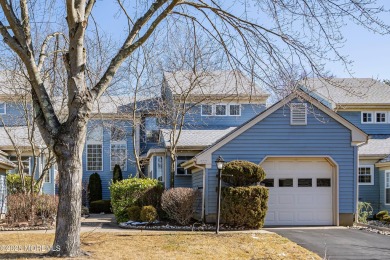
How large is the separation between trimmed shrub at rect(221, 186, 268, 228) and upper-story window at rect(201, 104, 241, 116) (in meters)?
9.93

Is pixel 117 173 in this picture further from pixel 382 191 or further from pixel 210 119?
pixel 382 191

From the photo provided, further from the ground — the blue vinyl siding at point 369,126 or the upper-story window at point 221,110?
the upper-story window at point 221,110

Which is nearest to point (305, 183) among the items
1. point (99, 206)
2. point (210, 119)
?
point (210, 119)

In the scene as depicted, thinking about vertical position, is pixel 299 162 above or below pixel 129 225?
above

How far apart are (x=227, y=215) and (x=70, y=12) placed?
10.1 meters

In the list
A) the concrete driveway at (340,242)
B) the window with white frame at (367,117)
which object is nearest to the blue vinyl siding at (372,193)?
the window with white frame at (367,117)

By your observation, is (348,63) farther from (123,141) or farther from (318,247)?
(123,141)

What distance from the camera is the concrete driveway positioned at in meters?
12.5

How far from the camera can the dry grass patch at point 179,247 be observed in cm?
1091

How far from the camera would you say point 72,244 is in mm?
10062

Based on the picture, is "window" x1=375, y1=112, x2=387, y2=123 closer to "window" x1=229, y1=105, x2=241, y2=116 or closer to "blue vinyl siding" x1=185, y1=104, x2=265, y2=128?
"blue vinyl siding" x1=185, y1=104, x2=265, y2=128

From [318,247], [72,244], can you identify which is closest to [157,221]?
[318,247]

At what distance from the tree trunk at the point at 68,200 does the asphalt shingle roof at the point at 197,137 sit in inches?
521

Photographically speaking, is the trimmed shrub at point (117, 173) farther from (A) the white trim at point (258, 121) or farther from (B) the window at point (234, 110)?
(A) the white trim at point (258, 121)
